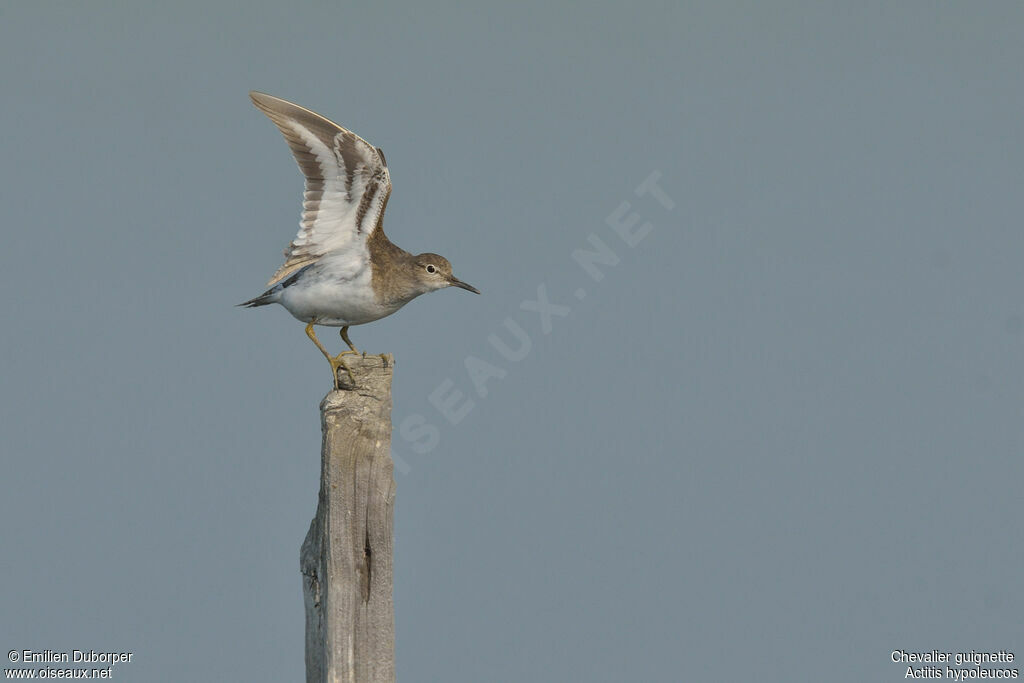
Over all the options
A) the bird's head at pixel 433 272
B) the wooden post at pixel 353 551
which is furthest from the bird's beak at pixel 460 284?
the wooden post at pixel 353 551

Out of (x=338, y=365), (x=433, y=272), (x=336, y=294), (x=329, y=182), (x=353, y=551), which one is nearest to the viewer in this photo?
(x=353, y=551)

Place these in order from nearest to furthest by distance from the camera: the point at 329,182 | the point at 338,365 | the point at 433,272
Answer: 1. the point at 338,365
2. the point at 329,182
3. the point at 433,272

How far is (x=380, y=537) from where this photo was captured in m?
9.07

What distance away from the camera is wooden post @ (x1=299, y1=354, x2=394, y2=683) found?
893cm

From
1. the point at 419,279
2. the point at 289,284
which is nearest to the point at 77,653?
the point at 289,284

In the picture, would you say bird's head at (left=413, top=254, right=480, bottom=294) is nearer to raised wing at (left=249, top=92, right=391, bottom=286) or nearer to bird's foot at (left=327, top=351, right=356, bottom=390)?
raised wing at (left=249, top=92, right=391, bottom=286)

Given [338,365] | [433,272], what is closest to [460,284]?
[433,272]

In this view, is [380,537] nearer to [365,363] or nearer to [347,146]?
[365,363]

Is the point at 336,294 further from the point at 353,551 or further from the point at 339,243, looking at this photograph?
the point at 353,551

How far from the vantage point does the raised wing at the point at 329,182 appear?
11680 mm

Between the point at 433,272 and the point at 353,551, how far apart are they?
397 centimetres

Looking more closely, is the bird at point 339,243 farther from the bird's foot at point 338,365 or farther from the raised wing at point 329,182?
the bird's foot at point 338,365

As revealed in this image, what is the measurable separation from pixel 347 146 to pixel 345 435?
3621mm

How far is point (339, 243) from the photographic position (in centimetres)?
1209
